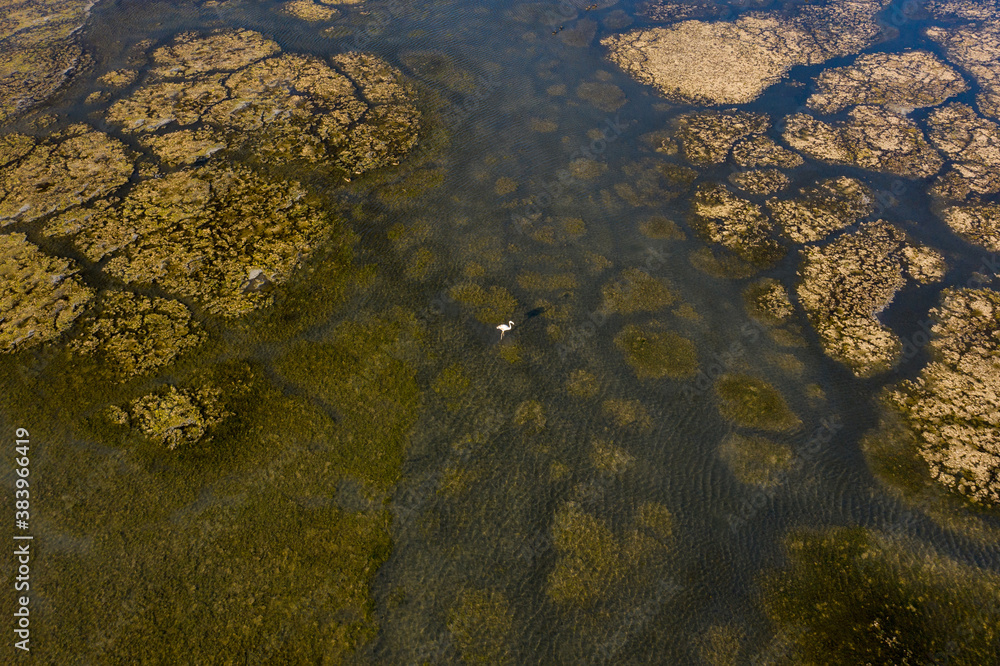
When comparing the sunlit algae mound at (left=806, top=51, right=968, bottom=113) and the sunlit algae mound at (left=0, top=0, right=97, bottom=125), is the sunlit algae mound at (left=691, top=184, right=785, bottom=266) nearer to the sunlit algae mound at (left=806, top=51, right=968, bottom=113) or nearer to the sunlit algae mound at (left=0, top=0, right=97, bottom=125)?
the sunlit algae mound at (left=806, top=51, right=968, bottom=113)

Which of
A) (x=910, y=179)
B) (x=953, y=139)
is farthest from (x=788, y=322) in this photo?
(x=953, y=139)

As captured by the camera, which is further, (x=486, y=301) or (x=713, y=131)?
(x=713, y=131)

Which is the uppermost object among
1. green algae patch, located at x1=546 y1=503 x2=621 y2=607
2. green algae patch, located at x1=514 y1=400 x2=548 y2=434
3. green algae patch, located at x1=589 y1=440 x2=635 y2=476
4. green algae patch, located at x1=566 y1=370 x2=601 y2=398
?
green algae patch, located at x1=566 y1=370 x2=601 y2=398

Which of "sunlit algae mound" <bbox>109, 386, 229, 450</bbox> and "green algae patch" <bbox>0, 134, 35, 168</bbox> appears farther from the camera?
"green algae patch" <bbox>0, 134, 35, 168</bbox>

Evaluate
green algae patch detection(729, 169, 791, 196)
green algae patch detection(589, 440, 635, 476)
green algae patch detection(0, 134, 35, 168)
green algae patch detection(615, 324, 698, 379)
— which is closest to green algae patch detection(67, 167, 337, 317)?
green algae patch detection(0, 134, 35, 168)

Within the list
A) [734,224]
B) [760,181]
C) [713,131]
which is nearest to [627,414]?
[734,224]

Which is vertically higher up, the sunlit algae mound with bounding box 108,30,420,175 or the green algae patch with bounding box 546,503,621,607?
Result: the sunlit algae mound with bounding box 108,30,420,175

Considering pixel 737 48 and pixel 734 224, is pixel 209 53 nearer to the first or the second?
pixel 734 224
